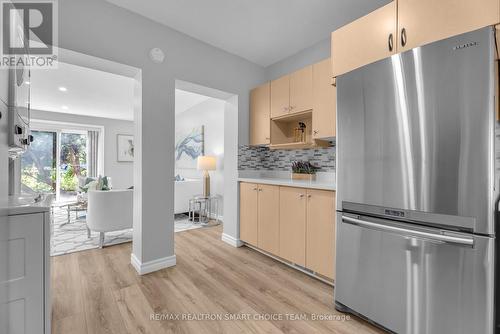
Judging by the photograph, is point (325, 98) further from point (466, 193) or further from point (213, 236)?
point (213, 236)

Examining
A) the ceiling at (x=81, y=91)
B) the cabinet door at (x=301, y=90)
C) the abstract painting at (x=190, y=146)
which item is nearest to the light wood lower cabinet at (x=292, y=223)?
the cabinet door at (x=301, y=90)

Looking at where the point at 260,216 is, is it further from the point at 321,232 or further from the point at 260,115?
the point at 260,115

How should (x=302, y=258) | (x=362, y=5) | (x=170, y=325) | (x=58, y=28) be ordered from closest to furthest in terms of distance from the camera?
(x=170, y=325)
(x=58, y=28)
(x=362, y=5)
(x=302, y=258)

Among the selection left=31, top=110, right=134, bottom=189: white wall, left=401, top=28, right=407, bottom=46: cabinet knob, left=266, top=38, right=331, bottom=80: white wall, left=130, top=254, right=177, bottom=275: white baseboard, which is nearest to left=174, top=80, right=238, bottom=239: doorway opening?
left=266, top=38, right=331, bottom=80: white wall

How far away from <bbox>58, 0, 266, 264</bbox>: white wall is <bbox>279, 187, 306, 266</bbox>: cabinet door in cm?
122

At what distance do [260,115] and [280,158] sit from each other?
71 centimetres

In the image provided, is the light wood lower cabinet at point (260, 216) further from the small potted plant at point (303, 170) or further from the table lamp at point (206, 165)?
the table lamp at point (206, 165)

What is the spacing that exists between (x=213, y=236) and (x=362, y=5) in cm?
332

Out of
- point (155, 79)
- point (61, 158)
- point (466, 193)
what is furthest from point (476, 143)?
point (61, 158)

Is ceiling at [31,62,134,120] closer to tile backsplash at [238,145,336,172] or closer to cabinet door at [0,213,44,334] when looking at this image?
tile backsplash at [238,145,336,172]

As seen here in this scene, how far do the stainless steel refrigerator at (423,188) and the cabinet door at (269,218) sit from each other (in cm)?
93

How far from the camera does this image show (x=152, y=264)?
7.52 ft

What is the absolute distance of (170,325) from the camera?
5.04ft

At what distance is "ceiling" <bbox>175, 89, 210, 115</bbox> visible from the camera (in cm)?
467
